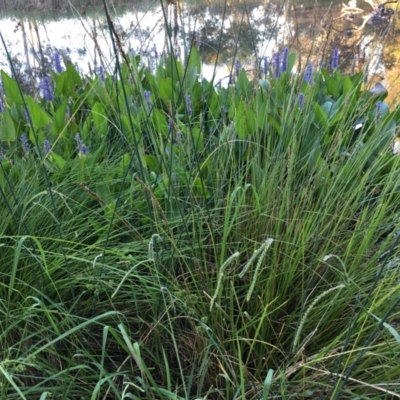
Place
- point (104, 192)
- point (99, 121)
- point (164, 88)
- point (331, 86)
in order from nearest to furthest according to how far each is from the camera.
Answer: point (104, 192)
point (99, 121)
point (164, 88)
point (331, 86)

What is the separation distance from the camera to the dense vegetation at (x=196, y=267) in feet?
2.44

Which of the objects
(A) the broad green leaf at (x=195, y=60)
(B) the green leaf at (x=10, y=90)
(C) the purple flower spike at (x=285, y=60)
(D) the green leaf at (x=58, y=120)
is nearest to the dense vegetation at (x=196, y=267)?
(D) the green leaf at (x=58, y=120)

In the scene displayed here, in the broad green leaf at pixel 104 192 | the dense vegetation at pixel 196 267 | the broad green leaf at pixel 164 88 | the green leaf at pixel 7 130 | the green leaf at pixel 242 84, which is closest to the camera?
the dense vegetation at pixel 196 267

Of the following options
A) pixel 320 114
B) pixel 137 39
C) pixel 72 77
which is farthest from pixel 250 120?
pixel 137 39

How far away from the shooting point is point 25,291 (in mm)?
927

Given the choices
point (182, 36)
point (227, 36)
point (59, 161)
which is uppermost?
point (182, 36)

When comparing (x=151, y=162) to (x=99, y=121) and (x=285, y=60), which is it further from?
(x=285, y=60)

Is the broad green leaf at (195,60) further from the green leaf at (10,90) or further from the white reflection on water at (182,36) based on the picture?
the green leaf at (10,90)

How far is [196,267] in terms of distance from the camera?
85 cm

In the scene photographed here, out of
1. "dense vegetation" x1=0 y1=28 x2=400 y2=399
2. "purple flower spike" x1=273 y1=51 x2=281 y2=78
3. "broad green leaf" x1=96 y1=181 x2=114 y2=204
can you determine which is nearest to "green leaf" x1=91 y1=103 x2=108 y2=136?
"dense vegetation" x1=0 y1=28 x2=400 y2=399

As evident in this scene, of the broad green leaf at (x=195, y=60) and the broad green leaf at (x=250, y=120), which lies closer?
the broad green leaf at (x=250, y=120)

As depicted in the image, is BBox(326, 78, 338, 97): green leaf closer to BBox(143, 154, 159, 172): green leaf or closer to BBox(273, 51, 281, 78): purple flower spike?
BBox(273, 51, 281, 78): purple flower spike

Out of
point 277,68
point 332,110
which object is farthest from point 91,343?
point 277,68

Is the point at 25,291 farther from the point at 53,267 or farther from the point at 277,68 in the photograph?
the point at 277,68
